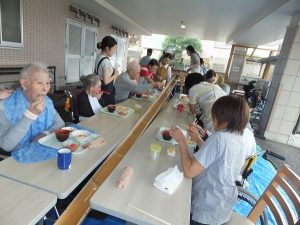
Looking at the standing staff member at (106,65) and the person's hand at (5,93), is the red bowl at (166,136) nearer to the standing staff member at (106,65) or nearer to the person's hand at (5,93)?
the person's hand at (5,93)

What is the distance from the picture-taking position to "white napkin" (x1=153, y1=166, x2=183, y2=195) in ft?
3.67

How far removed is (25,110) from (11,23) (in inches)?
142

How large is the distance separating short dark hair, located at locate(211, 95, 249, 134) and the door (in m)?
5.63

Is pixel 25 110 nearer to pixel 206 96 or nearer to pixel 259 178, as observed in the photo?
pixel 206 96

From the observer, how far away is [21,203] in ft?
2.96

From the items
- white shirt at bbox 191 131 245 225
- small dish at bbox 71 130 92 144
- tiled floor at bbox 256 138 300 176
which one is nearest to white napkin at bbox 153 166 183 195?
white shirt at bbox 191 131 245 225

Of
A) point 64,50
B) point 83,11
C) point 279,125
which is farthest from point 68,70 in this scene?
point 279,125

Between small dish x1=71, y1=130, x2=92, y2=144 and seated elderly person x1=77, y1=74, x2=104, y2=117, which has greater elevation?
seated elderly person x1=77, y1=74, x2=104, y2=117

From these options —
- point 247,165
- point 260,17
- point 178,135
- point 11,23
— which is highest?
point 260,17

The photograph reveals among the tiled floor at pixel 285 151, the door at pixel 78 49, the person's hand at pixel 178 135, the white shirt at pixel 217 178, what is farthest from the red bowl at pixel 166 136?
the door at pixel 78 49

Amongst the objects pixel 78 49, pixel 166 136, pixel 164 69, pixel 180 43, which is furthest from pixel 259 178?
pixel 180 43

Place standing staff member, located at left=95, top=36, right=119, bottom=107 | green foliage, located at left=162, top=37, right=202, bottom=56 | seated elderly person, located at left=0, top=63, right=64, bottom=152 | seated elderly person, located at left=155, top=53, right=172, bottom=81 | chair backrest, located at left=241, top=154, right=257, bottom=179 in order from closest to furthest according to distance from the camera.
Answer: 1. seated elderly person, located at left=0, top=63, right=64, bottom=152
2. chair backrest, located at left=241, top=154, right=257, bottom=179
3. standing staff member, located at left=95, top=36, right=119, bottom=107
4. seated elderly person, located at left=155, top=53, right=172, bottom=81
5. green foliage, located at left=162, top=37, right=202, bottom=56

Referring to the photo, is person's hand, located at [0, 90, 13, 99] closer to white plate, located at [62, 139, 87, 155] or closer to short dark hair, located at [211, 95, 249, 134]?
white plate, located at [62, 139, 87, 155]

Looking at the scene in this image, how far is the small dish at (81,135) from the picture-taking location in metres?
1.50
